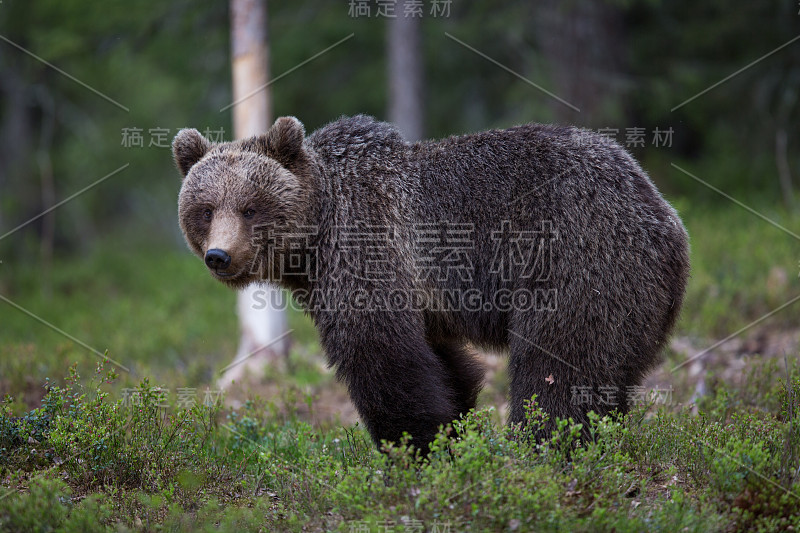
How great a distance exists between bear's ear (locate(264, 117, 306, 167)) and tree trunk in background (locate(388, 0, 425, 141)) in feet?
25.0

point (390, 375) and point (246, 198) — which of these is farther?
point (246, 198)

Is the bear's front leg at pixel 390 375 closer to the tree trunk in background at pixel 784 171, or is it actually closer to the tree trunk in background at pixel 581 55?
the tree trunk in background at pixel 581 55

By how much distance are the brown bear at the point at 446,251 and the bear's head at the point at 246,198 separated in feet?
0.04

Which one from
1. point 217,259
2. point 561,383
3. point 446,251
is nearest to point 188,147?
point 217,259

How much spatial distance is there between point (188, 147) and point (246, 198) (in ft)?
2.89

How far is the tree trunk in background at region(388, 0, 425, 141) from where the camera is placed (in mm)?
13383

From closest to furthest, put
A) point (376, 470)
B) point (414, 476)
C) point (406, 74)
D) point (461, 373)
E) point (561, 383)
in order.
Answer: point (414, 476)
point (376, 470)
point (561, 383)
point (461, 373)
point (406, 74)

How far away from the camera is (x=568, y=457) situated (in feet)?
17.8

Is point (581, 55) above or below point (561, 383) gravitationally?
above

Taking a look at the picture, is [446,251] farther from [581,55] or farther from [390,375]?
[581,55]

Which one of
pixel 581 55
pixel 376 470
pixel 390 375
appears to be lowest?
pixel 376 470

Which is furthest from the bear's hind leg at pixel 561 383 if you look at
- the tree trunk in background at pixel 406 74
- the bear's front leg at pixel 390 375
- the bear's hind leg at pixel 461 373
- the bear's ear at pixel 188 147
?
the tree trunk in background at pixel 406 74

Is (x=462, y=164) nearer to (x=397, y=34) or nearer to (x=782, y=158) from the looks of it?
(x=397, y=34)

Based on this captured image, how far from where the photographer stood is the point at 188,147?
6148mm
